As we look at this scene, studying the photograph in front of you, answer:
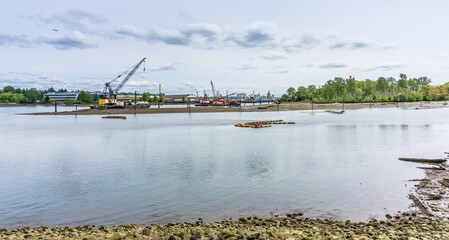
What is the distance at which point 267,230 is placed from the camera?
9.96 metres

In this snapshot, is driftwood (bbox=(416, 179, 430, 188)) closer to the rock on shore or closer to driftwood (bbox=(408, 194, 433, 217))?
driftwood (bbox=(408, 194, 433, 217))

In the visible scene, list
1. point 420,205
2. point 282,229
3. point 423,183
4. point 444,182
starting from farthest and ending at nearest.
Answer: point 423,183 < point 444,182 < point 420,205 < point 282,229

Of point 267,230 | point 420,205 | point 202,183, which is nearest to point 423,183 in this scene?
point 420,205

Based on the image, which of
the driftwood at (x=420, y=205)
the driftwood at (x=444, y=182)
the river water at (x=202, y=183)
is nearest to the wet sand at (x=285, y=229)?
the driftwood at (x=420, y=205)

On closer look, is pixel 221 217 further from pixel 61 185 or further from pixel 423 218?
pixel 61 185

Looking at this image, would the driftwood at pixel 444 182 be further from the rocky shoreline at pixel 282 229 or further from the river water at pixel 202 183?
the rocky shoreline at pixel 282 229

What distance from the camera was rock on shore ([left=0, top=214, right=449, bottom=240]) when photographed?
31.0 feet

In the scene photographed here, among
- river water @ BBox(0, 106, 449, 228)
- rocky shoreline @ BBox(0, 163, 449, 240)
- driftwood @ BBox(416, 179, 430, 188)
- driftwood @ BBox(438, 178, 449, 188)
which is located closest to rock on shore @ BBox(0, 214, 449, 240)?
rocky shoreline @ BBox(0, 163, 449, 240)

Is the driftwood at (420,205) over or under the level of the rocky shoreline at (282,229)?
under

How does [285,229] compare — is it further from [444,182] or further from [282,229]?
[444,182]

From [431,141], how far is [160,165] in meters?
29.8

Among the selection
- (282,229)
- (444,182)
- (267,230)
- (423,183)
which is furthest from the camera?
(423,183)

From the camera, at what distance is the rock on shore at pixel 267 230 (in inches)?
372

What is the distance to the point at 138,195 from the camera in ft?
53.9
